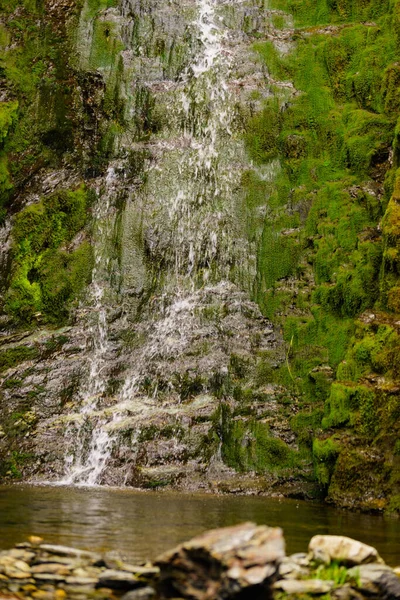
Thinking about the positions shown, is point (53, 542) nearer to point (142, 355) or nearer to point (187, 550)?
point (187, 550)

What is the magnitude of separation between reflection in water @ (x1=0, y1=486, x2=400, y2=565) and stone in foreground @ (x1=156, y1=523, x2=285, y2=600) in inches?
52.8

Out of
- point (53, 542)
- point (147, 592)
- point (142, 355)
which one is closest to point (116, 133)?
point (142, 355)

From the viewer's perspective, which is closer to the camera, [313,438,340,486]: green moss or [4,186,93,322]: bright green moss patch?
[313,438,340,486]: green moss

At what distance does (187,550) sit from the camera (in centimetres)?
524

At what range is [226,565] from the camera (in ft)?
16.0

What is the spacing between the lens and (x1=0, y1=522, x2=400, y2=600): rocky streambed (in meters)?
4.91

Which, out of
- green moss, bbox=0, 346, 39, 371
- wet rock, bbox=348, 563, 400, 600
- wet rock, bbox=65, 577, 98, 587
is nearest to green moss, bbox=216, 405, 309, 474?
green moss, bbox=0, 346, 39, 371

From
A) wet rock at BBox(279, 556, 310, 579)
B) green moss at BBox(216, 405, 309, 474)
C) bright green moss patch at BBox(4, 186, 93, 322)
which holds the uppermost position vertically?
bright green moss patch at BBox(4, 186, 93, 322)

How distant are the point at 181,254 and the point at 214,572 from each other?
492 inches

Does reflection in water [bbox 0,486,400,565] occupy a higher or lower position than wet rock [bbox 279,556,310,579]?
lower

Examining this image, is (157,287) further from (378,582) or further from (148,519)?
(378,582)

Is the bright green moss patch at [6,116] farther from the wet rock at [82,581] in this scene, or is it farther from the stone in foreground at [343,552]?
the stone in foreground at [343,552]

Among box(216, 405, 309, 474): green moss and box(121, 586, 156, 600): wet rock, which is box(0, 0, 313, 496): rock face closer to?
box(216, 405, 309, 474): green moss

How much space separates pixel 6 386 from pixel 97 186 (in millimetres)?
6329
